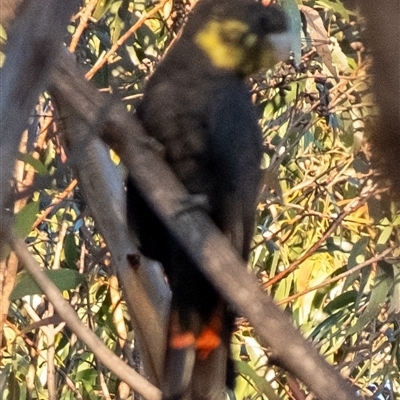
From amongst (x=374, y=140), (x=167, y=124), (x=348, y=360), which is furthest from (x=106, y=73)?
(x=374, y=140)

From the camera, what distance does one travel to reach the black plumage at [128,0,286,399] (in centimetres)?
105

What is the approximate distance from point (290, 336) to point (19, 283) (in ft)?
2.40

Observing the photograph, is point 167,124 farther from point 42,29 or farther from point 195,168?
point 42,29

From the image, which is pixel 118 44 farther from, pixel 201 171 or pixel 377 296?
pixel 377 296

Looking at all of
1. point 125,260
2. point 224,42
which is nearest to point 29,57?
point 125,260

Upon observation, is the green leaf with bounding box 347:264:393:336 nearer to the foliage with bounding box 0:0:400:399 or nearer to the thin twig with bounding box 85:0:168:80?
the foliage with bounding box 0:0:400:399

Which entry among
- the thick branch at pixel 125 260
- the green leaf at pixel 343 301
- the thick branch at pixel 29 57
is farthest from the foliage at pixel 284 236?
the thick branch at pixel 29 57

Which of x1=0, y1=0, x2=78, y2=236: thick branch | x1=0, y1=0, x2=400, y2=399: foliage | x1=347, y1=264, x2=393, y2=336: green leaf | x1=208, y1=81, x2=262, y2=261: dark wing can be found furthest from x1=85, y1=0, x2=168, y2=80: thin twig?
x1=0, y1=0, x2=78, y2=236: thick branch

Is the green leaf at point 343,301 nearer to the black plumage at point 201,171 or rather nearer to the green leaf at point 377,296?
the green leaf at point 377,296

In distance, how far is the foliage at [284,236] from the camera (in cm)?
149

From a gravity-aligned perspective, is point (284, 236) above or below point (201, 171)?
below

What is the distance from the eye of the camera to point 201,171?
3.65 ft

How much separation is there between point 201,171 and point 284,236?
65 centimetres

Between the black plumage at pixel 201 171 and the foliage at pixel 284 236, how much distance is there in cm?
31
